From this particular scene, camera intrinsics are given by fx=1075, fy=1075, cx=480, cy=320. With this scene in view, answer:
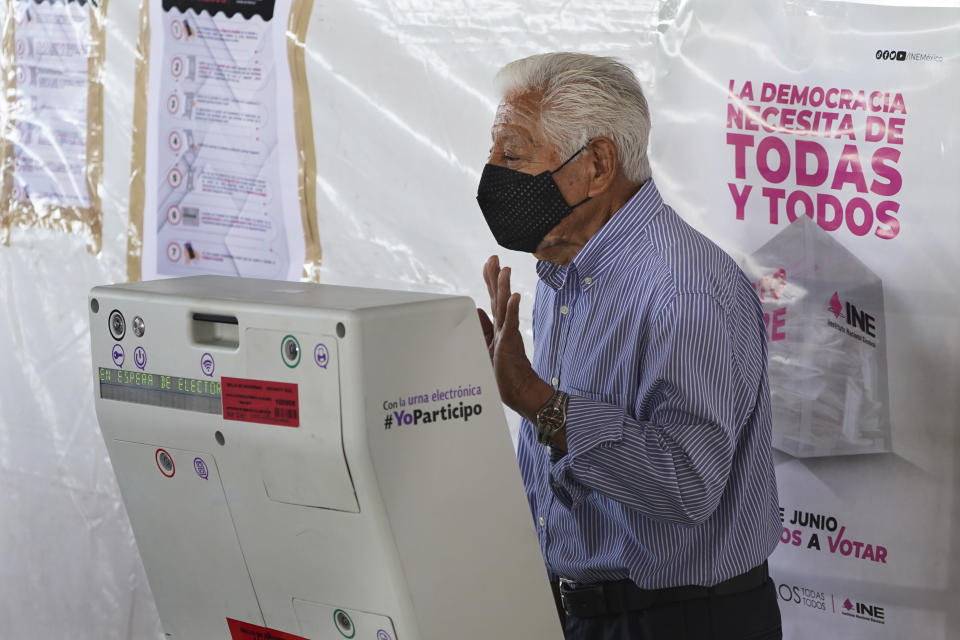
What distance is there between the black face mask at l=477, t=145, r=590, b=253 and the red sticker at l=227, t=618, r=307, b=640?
0.74 metres

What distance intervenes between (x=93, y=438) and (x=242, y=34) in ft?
3.67

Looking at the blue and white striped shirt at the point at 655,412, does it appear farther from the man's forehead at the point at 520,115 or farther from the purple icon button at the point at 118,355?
the purple icon button at the point at 118,355

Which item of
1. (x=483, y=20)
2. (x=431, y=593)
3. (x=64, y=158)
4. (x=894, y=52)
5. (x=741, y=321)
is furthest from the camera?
(x=64, y=158)

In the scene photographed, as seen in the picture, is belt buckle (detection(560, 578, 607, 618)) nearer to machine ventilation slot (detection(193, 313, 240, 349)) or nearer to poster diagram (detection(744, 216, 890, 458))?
poster diagram (detection(744, 216, 890, 458))

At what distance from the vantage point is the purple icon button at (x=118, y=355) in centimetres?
87

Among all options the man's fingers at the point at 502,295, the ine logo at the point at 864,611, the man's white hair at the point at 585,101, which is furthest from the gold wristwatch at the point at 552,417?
the ine logo at the point at 864,611

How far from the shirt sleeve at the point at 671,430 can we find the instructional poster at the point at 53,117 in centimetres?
185

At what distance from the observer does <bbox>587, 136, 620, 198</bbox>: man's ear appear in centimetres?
144

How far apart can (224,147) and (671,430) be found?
161cm

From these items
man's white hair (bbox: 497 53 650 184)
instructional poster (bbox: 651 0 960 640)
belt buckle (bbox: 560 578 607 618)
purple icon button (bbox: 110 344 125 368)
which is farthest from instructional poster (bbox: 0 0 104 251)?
purple icon button (bbox: 110 344 125 368)

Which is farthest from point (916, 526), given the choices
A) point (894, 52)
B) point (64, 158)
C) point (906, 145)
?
point (64, 158)

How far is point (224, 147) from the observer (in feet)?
8.24

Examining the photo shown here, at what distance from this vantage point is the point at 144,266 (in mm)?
2646

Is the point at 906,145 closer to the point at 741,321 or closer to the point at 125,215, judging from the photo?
the point at 741,321
